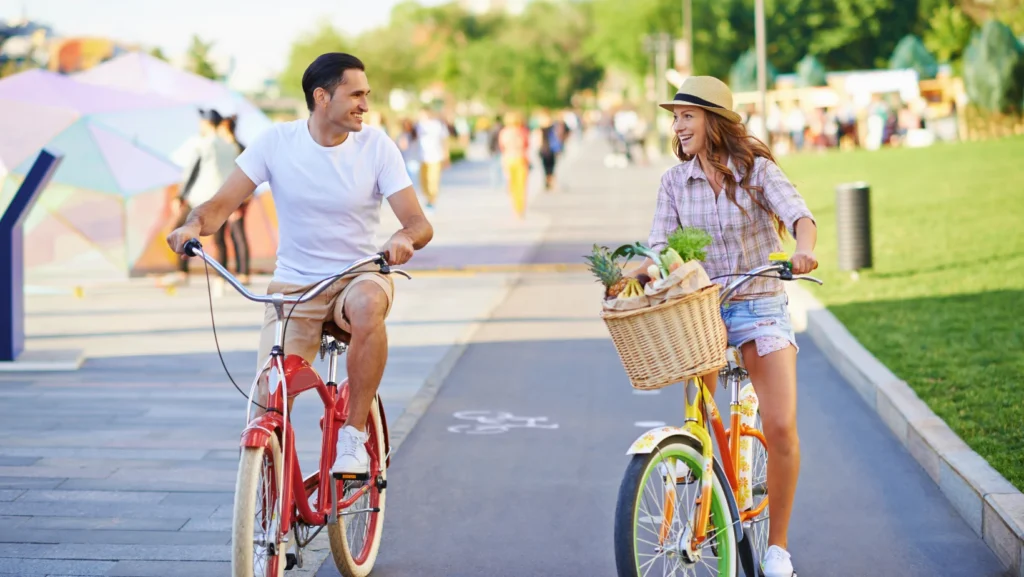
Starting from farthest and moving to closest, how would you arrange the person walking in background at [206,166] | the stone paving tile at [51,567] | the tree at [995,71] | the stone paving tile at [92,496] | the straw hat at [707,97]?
the tree at [995,71] < the person walking in background at [206,166] < the stone paving tile at [92,496] < the stone paving tile at [51,567] < the straw hat at [707,97]

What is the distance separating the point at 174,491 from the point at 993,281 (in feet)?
27.2

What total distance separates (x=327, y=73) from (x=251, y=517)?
157 cm

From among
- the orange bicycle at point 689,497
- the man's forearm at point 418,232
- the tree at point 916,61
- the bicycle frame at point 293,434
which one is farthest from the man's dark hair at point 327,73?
the tree at point 916,61

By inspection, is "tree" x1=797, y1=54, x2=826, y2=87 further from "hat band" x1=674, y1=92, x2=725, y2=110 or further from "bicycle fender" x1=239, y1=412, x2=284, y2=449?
"bicycle fender" x1=239, y1=412, x2=284, y2=449

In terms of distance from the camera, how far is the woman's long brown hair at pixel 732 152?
441 centimetres

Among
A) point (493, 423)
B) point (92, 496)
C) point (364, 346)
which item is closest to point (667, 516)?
point (364, 346)

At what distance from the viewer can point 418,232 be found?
4.48 metres

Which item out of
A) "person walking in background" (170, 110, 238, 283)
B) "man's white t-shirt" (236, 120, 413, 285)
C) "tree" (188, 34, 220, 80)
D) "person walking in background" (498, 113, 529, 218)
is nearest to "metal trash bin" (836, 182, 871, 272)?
"person walking in background" (170, 110, 238, 283)

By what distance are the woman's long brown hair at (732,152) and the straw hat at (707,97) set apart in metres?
0.04

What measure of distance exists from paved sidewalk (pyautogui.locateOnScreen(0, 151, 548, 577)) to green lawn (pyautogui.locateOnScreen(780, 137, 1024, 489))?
3170mm

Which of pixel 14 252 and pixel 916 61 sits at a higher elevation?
pixel 916 61

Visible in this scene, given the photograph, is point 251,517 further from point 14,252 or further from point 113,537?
point 14,252

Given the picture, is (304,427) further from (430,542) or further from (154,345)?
(154,345)

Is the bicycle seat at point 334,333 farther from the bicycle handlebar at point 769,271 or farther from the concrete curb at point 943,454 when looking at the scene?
the concrete curb at point 943,454
